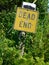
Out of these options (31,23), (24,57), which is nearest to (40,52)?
(24,57)

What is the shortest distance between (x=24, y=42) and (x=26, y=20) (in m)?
1.38

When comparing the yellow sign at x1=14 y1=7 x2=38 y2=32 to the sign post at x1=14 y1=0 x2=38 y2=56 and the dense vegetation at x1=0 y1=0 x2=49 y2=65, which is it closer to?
the sign post at x1=14 y1=0 x2=38 y2=56

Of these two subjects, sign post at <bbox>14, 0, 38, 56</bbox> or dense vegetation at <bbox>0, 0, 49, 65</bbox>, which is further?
dense vegetation at <bbox>0, 0, 49, 65</bbox>

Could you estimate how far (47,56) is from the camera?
21.2ft

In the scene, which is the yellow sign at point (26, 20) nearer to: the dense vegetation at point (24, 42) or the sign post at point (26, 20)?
the sign post at point (26, 20)

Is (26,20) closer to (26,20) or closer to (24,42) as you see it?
(26,20)

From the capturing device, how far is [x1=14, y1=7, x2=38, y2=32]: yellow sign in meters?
5.04

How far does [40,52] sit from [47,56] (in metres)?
0.34

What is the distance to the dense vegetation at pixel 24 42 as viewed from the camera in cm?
566

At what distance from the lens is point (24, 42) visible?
6.46 metres

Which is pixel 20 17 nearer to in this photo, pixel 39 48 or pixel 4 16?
pixel 39 48

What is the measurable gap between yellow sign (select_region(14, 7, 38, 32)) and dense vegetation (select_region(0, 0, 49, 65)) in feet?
2.17

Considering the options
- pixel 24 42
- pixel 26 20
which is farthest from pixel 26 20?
pixel 24 42

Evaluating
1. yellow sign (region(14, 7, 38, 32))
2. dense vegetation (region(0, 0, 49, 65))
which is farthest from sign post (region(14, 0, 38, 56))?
dense vegetation (region(0, 0, 49, 65))
